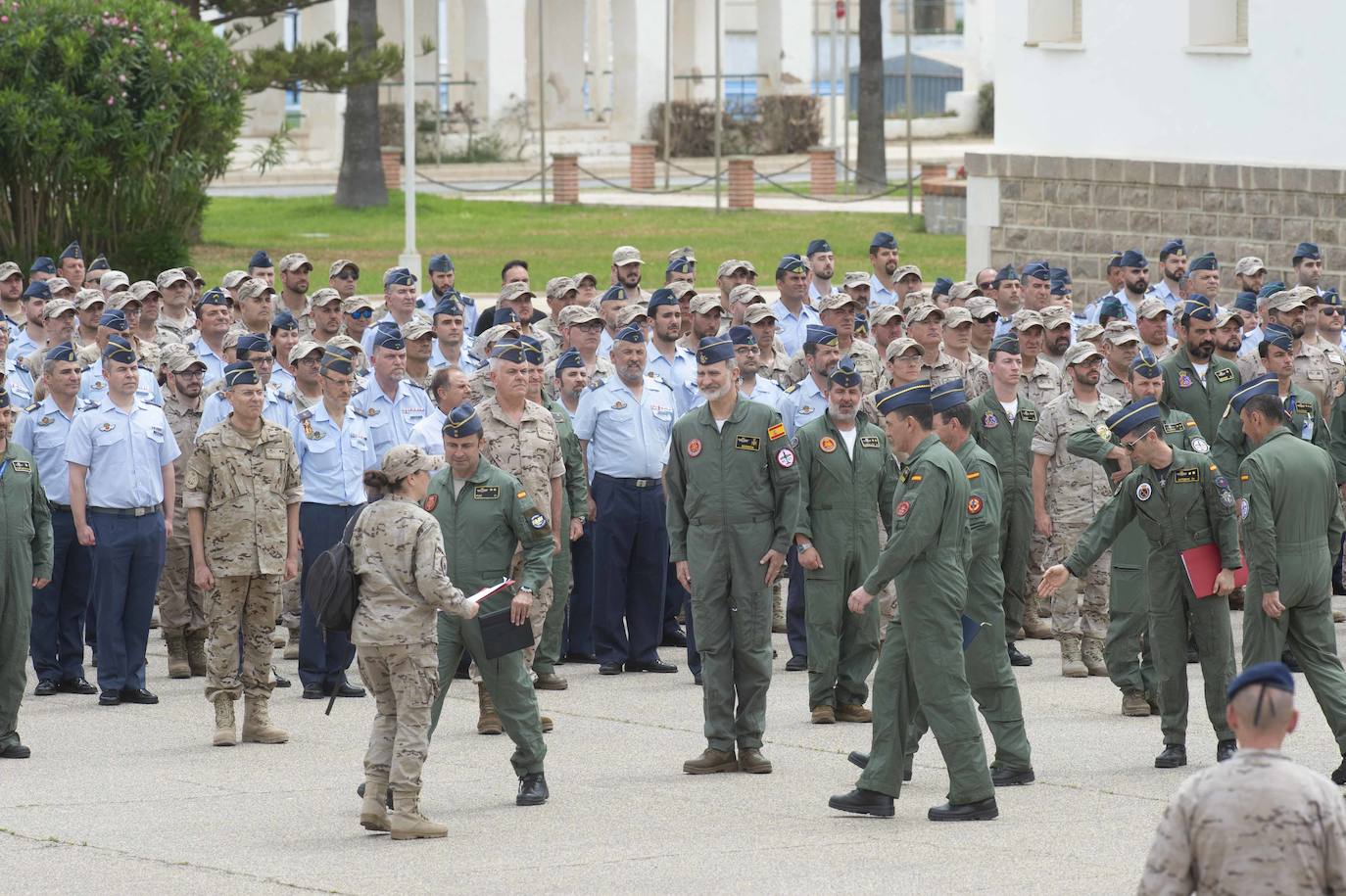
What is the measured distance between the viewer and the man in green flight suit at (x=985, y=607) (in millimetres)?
9750

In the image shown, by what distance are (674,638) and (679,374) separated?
5.92 ft

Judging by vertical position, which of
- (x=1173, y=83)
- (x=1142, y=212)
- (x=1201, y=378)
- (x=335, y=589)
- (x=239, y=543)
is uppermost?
(x=1173, y=83)

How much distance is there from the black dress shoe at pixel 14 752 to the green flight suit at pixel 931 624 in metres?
4.37

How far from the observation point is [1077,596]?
42.4ft

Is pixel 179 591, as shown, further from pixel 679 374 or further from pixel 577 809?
pixel 577 809

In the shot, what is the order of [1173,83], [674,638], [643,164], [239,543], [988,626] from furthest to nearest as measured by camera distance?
[643,164]
[1173,83]
[674,638]
[239,543]
[988,626]

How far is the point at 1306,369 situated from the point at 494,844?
26.3 feet

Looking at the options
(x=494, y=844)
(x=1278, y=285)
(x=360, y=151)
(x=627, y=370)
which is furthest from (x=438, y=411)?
(x=360, y=151)

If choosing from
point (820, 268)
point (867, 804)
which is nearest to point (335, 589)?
point (867, 804)

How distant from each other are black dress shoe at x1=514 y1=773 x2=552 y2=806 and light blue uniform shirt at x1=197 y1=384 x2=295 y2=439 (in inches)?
132

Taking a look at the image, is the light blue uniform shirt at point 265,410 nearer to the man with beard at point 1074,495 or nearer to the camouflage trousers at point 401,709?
the camouflage trousers at point 401,709

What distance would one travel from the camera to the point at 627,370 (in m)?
13.3

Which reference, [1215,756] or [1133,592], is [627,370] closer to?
[1133,592]

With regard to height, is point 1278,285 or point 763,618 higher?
point 1278,285
